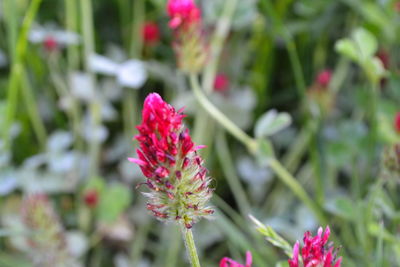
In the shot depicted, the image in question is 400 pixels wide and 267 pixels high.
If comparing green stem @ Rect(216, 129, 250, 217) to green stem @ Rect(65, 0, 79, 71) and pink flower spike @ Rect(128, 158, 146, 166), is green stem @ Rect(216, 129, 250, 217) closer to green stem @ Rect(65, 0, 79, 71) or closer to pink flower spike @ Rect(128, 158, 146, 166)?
green stem @ Rect(65, 0, 79, 71)

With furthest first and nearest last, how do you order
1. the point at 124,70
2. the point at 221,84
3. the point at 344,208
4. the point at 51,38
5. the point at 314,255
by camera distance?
the point at 221,84, the point at 51,38, the point at 124,70, the point at 344,208, the point at 314,255

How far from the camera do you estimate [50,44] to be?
154 cm

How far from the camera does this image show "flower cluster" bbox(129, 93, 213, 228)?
66 cm

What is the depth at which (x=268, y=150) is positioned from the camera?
4.12 feet

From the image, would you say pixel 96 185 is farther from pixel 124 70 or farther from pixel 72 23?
pixel 72 23

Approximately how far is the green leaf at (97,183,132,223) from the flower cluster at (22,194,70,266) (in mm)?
198

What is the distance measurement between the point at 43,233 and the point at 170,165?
0.64 meters

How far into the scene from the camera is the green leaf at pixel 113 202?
146cm

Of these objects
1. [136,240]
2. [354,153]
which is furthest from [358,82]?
[136,240]

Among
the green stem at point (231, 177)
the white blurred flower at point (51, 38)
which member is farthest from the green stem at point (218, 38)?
the white blurred flower at point (51, 38)

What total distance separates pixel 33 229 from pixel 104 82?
24.3 inches

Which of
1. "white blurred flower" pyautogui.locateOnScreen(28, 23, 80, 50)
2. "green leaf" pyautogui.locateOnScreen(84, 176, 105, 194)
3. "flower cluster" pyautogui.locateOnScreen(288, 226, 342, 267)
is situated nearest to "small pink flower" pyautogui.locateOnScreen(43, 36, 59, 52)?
"white blurred flower" pyautogui.locateOnScreen(28, 23, 80, 50)

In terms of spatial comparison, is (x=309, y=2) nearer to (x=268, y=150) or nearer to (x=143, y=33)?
(x=143, y=33)

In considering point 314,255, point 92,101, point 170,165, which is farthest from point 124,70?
point 314,255
